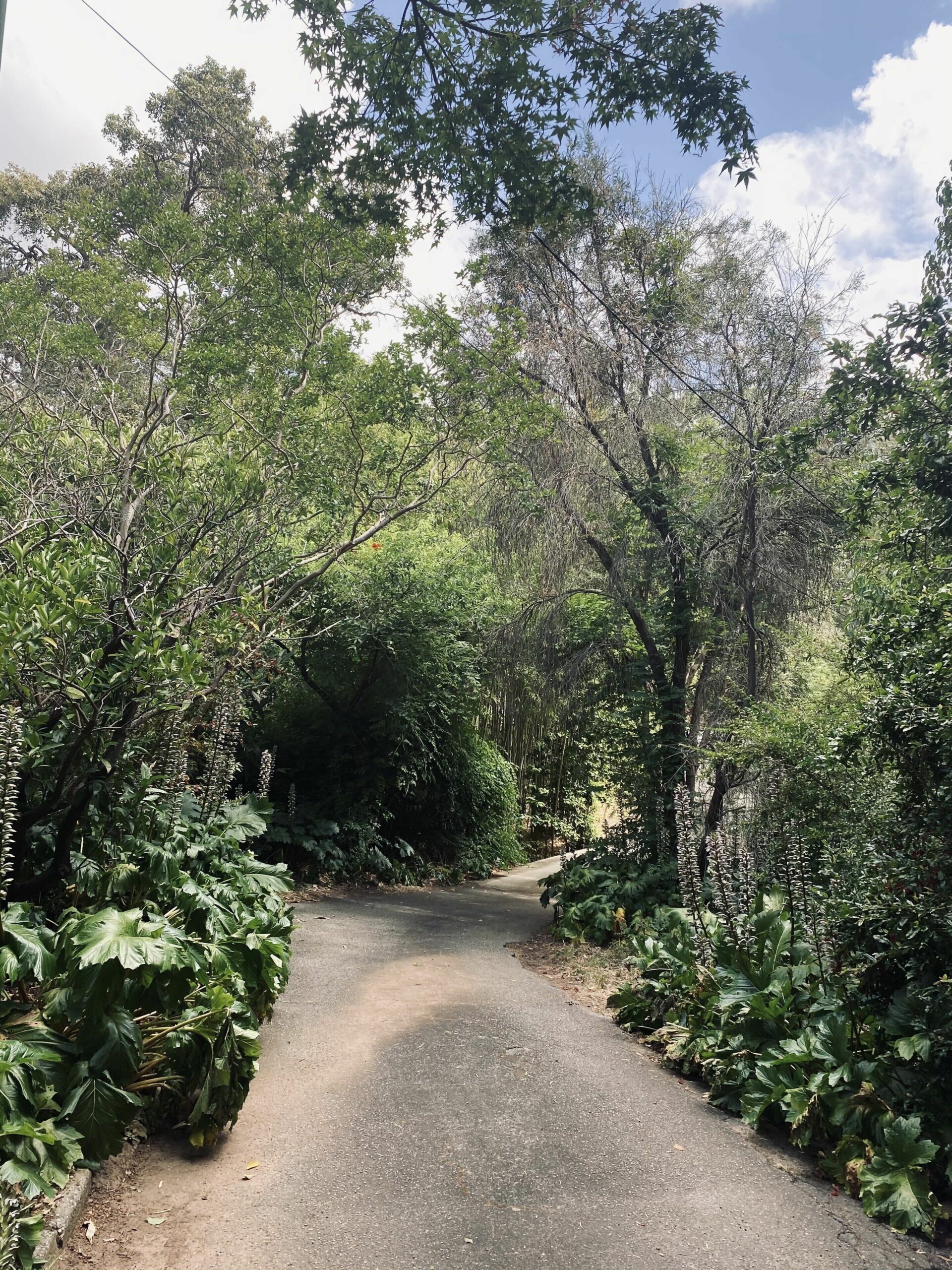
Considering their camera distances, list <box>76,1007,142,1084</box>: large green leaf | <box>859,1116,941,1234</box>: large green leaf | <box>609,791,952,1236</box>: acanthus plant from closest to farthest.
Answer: <box>76,1007,142,1084</box>: large green leaf
<box>859,1116,941,1234</box>: large green leaf
<box>609,791,952,1236</box>: acanthus plant

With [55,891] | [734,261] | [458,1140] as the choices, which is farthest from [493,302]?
[458,1140]

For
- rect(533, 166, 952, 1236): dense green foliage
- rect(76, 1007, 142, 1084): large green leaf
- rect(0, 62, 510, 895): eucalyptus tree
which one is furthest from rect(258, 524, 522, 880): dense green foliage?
rect(76, 1007, 142, 1084): large green leaf

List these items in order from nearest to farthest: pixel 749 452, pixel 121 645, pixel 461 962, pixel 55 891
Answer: pixel 121 645 < pixel 55 891 < pixel 461 962 < pixel 749 452

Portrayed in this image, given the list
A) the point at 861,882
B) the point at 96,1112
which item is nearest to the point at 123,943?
the point at 96,1112

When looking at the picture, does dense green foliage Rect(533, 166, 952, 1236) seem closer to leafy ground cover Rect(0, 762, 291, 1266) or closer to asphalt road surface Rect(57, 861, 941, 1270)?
asphalt road surface Rect(57, 861, 941, 1270)

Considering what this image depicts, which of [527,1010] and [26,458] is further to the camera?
[527,1010]

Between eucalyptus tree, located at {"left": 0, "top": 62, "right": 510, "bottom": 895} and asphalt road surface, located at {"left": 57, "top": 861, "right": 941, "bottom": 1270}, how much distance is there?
1.74 metres

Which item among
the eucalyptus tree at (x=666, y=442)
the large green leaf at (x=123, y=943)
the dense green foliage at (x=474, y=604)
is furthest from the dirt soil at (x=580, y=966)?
the large green leaf at (x=123, y=943)

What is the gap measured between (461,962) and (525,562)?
534 cm

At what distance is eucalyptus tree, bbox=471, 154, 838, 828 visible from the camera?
985 centimetres

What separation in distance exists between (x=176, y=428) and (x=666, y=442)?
592cm

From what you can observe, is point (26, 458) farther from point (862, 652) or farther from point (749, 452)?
point (749, 452)

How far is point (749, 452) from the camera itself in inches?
364

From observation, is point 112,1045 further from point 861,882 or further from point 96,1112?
point 861,882
